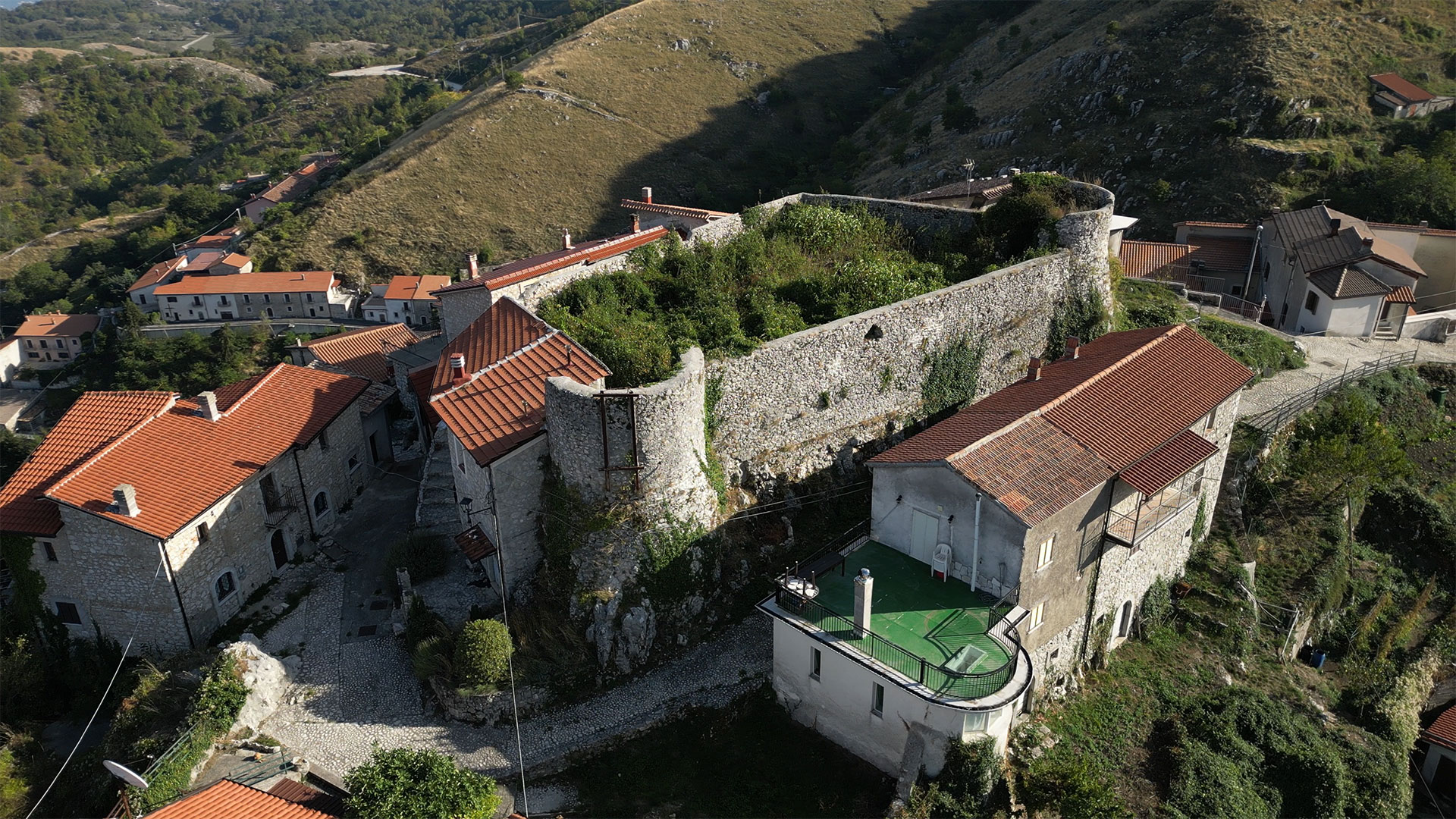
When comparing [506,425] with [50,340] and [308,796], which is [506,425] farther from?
[50,340]

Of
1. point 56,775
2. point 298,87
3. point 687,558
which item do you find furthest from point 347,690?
point 298,87

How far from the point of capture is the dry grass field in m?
77.1

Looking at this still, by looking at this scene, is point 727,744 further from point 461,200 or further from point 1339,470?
point 461,200

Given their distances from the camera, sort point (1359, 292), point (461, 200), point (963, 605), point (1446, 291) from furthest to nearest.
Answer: point (461, 200) → point (1446, 291) → point (1359, 292) → point (963, 605)

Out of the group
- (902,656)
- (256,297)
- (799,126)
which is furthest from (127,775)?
(799,126)

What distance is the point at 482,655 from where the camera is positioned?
58.3 ft

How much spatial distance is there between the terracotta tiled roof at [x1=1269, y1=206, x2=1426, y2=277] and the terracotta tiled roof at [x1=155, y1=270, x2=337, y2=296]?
221ft

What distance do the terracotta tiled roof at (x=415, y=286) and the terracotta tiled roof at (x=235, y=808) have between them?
5651cm

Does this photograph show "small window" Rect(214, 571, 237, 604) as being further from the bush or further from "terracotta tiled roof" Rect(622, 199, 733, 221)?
"terracotta tiled roof" Rect(622, 199, 733, 221)

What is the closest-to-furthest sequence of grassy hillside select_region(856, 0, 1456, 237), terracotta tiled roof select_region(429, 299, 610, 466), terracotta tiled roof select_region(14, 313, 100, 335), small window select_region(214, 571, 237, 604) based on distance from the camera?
terracotta tiled roof select_region(429, 299, 610, 466), small window select_region(214, 571, 237, 604), grassy hillside select_region(856, 0, 1456, 237), terracotta tiled roof select_region(14, 313, 100, 335)

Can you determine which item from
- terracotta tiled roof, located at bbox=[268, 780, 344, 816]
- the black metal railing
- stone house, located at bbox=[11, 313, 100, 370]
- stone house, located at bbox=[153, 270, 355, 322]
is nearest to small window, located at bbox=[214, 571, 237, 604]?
terracotta tiled roof, located at bbox=[268, 780, 344, 816]

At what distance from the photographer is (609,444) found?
57.7 ft

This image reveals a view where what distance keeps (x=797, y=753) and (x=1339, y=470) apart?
18.3m

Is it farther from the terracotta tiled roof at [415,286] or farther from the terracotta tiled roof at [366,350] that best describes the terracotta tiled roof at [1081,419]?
the terracotta tiled roof at [415,286]
